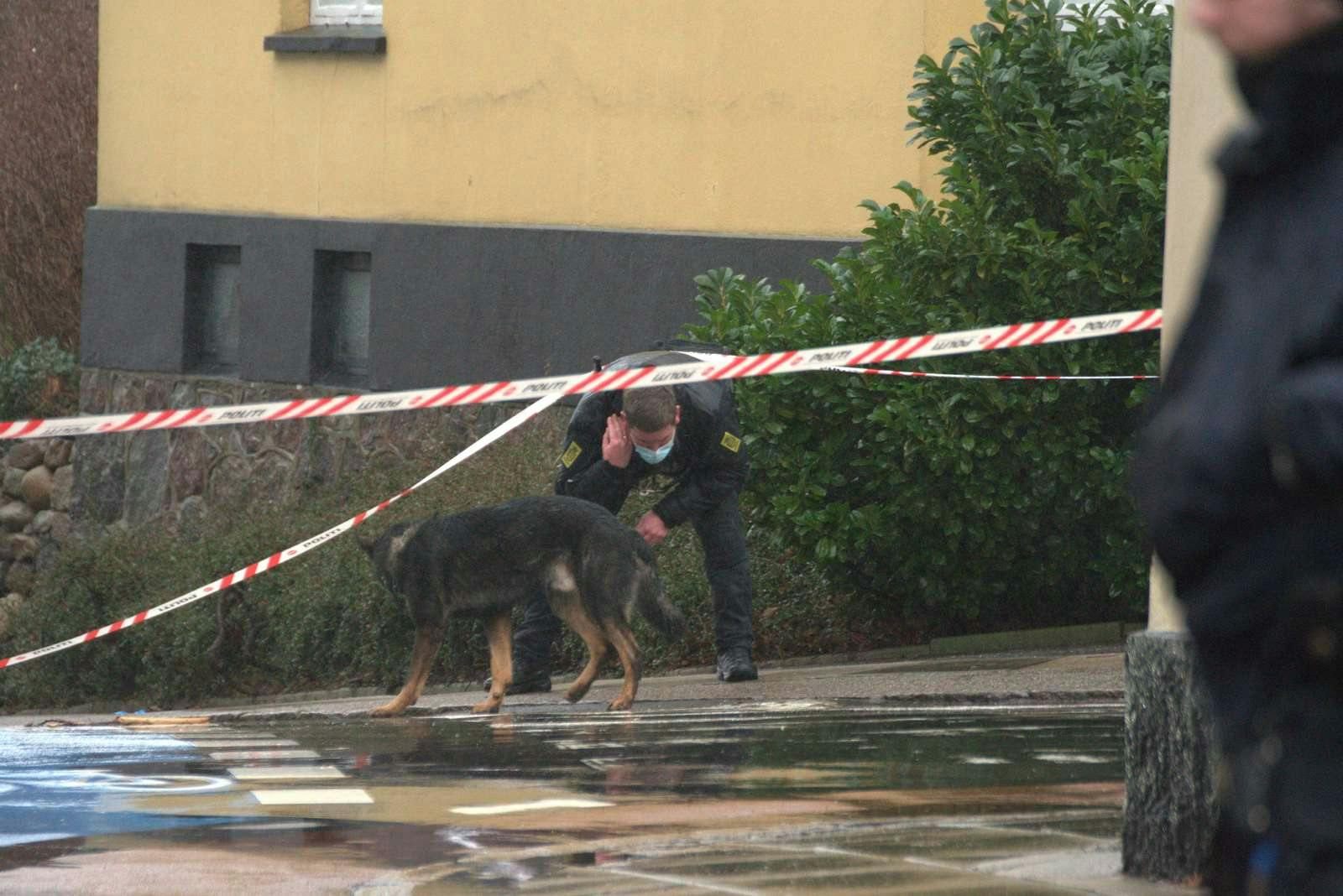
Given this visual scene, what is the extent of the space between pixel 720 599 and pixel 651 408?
1.17m

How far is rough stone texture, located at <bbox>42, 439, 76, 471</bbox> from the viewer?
20.6 m

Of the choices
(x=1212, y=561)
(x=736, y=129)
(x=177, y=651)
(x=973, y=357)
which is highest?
(x=736, y=129)

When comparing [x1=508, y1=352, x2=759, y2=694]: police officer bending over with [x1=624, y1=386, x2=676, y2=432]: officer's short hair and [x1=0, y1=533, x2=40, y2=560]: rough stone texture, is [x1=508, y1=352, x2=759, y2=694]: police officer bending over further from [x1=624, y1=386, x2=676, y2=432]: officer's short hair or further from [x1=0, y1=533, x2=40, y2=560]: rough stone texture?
[x1=0, y1=533, x2=40, y2=560]: rough stone texture

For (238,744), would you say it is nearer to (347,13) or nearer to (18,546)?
(347,13)

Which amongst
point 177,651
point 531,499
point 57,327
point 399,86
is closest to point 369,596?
point 177,651

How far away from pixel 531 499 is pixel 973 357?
2410 millimetres

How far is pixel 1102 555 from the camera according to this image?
36.4 ft

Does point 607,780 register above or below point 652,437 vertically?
below

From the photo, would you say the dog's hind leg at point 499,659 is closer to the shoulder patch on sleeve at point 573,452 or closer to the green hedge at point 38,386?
the shoulder patch on sleeve at point 573,452

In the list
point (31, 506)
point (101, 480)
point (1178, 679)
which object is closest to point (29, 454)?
point (31, 506)

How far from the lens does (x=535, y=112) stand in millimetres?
16234

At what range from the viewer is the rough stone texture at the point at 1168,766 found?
505cm

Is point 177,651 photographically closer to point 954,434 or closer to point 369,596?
point 369,596

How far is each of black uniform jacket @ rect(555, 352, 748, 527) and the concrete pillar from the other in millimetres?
4890
